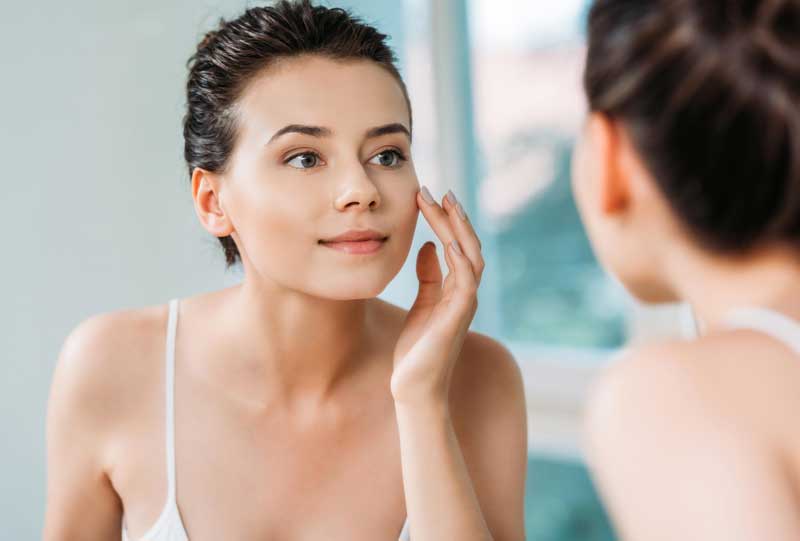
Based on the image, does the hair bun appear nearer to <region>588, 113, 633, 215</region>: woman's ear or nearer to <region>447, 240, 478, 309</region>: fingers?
<region>588, 113, 633, 215</region>: woman's ear

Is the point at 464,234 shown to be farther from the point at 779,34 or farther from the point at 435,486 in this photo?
the point at 779,34

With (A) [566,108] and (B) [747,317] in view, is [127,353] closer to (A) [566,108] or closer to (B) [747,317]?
(B) [747,317]

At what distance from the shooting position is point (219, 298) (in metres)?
1.46

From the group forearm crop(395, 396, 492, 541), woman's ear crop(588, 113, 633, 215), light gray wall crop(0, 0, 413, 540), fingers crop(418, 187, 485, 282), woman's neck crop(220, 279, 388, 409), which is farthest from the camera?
light gray wall crop(0, 0, 413, 540)

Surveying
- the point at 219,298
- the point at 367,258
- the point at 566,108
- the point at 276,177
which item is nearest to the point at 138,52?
the point at 219,298

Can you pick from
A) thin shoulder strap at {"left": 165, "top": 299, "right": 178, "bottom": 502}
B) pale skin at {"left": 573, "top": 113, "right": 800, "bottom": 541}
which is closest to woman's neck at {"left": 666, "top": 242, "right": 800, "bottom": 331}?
pale skin at {"left": 573, "top": 113, "right": 800, "bottom": 541}

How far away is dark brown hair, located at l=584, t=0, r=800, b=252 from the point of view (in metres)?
0.65

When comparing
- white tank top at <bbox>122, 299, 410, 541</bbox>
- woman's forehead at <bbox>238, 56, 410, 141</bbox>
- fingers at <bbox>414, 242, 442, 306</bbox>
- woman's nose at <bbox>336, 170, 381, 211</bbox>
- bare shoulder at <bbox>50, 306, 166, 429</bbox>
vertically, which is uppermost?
woman's forehead at <bbox>238, 56, 410, 141</bbox>

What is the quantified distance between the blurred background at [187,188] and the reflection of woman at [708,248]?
0.66 meters

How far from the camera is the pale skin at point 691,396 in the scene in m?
0.64

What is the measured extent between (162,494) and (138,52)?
937mm

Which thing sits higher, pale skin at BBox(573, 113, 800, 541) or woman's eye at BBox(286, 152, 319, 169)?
woman's eye at BBox(286, 152, 319, 169)

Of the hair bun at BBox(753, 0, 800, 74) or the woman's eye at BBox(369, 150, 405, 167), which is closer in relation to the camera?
the hair bun at BBox(753, 0, 800, 74)

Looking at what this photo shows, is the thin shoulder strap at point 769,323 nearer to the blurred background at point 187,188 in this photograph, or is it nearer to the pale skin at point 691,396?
the pale skin at point 691,396
